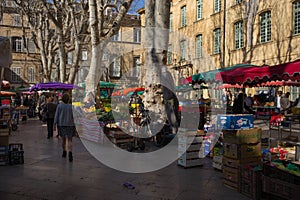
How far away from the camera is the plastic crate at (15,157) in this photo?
21.2 ft

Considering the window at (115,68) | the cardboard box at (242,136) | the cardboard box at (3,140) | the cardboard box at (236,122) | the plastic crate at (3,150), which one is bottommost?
the plastic crate at (3,150)

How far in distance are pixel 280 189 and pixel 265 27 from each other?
17368 millimetres

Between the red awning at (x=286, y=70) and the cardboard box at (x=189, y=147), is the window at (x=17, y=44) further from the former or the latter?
the red awning at (x=286, y=70)

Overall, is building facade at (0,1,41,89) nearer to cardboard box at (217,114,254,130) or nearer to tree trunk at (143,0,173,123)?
tree trunk at (143,0,173,123)

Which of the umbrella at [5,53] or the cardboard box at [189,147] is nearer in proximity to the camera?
the umbrella at [5,53]

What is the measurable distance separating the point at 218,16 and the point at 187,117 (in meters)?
15.9

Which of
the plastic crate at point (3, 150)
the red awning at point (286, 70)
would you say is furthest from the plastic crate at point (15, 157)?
the red awning at point (286, 70)

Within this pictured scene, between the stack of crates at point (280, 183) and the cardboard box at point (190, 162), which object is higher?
the stack of crates at point (280, 183)

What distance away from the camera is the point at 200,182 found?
5.32m

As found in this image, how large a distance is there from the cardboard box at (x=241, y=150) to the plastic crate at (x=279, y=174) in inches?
26.4

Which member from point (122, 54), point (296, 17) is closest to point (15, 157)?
point (296, 17)

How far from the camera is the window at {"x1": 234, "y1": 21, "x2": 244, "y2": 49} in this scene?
21394 mm

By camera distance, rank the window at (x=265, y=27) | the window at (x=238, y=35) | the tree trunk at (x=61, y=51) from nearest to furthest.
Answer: the tree trunk at (x=61, y=51) < the window at (x=265, y=27) < the window at (x=238, y=35)

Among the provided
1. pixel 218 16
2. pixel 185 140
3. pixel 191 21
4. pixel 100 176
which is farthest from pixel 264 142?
pixel 191 21
